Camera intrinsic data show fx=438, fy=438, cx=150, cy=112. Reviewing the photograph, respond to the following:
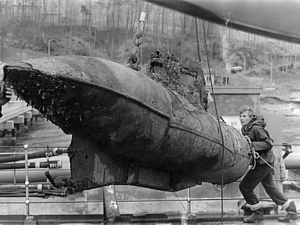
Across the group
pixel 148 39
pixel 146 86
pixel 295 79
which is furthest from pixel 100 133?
pixel 295 79

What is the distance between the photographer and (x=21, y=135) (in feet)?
45.7

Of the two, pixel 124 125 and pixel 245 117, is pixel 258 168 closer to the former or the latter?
pixel 245 117

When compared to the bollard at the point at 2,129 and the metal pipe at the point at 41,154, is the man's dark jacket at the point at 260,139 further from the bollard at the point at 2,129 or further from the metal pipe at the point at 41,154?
the bollard at the point at 2,129

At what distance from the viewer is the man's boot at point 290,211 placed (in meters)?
3.45

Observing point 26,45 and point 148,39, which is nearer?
point 148,39

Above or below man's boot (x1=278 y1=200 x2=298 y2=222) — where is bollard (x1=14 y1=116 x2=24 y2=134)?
below

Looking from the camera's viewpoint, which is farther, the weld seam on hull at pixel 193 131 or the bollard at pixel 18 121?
the bollard at pixel 18 121

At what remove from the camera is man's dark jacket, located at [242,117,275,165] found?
10.8 feet

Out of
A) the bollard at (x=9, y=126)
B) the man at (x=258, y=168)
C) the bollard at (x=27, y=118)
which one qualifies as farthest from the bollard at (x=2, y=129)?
the man at (x=258, y=168)

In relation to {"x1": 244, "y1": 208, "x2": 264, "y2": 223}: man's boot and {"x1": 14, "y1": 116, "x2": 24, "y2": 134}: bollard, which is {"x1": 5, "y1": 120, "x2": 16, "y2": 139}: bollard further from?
{"x1": 244, "y1": 208, "x2": 264, "y2": 223}: man's boot

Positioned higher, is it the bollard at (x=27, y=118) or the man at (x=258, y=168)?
the man at (x=258, y=168)

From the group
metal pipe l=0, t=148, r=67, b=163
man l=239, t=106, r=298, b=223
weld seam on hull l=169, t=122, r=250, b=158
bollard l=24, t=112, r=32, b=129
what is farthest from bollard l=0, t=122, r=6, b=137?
weld seam on hull l=169, t=122, r=250, b=158

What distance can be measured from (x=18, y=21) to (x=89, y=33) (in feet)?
4.63

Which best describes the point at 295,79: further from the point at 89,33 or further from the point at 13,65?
the point at 13,65
